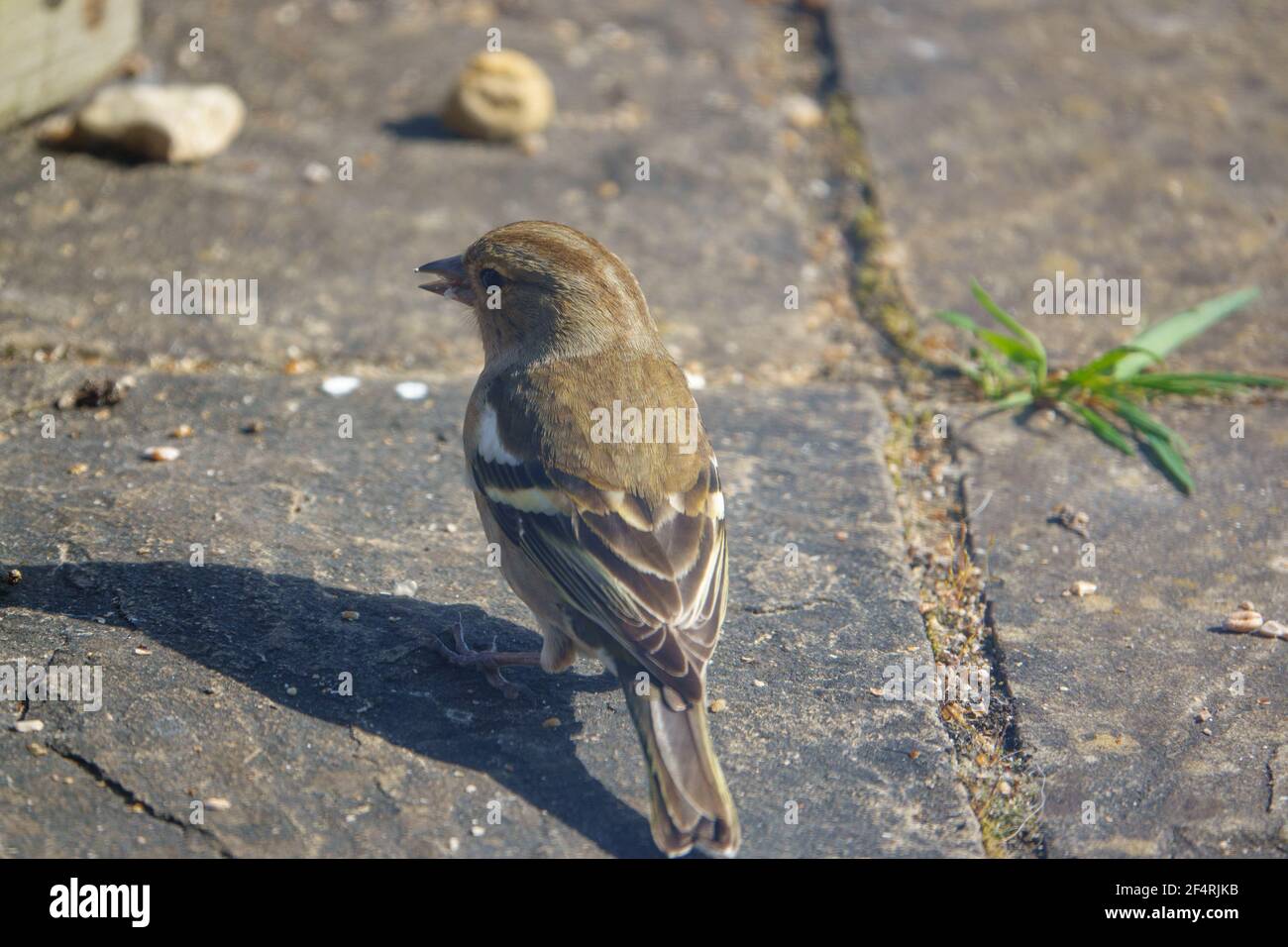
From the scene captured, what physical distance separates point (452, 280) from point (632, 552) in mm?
1361

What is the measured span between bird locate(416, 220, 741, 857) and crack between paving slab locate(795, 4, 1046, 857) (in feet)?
2.52

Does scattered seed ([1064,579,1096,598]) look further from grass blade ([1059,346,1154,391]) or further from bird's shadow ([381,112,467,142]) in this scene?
bird's shadow ([381,112,467,142])

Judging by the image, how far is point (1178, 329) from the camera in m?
5.64

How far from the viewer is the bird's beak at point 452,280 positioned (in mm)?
4539

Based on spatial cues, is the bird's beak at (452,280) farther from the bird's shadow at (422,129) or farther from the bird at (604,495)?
the bird's shadow at (422,129)

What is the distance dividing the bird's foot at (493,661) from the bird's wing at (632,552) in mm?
308

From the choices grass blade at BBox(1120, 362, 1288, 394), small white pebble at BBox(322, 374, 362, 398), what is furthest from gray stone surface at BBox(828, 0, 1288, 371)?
small white pebble at BBox(322, 374, 362, 398)

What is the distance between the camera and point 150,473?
4699 millimetres

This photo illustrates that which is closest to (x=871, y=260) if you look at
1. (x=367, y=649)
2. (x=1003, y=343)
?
(x=1003, y=343)

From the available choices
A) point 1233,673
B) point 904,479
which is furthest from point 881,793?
point 904,479

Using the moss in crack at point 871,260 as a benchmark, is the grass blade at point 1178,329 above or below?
below

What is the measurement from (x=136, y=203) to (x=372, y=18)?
233 cm

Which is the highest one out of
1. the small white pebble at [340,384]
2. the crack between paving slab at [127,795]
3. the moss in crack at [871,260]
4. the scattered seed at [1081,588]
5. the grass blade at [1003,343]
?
the moss in crack at [871,260]

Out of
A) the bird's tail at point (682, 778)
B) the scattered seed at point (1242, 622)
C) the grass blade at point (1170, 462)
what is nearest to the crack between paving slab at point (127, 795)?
the bird's tail at point (682, 778)
